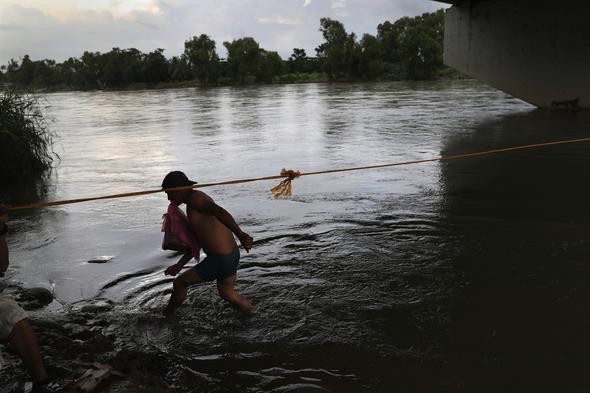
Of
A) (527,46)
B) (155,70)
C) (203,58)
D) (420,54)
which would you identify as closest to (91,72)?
(155,70)

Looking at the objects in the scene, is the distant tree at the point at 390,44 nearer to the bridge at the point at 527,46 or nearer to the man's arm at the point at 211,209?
the bridge at the point at 527,46

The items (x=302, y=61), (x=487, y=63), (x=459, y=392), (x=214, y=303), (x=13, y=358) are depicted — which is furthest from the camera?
(x=302, y=61)

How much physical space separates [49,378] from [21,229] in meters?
5.10

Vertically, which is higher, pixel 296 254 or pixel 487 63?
pixel 487 63

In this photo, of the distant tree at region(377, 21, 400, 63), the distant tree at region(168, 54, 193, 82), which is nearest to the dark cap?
the distant tree at region(377, 21, 400, 63)

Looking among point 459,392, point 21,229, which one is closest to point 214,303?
point 459,392

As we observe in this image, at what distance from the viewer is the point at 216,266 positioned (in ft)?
14.6

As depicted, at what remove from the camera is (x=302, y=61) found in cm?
10988

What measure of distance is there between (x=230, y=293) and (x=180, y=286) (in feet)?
1.44

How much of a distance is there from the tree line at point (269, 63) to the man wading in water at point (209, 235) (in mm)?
65096

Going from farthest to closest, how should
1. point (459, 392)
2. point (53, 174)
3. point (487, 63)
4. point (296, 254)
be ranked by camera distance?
point (487, 63), point (53, 174), point (296, 254), point (459, 392)

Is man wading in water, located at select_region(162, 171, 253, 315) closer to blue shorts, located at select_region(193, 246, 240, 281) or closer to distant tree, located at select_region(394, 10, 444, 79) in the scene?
blue shorts, located at select_region(193, 246, 240, 281)

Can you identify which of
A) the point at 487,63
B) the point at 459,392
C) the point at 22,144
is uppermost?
the point at 487,63

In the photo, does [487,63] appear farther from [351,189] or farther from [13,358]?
[13,358]
